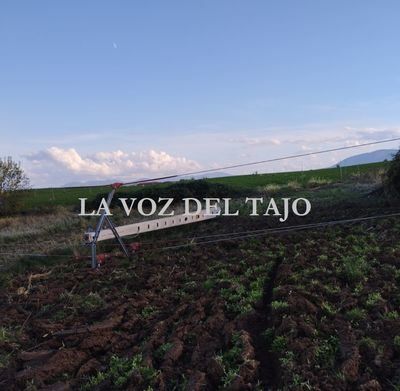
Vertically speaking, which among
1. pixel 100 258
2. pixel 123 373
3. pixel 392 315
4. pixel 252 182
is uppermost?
pixel 252 182

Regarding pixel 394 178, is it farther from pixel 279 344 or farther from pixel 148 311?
pixel 279 344

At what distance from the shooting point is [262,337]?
18.8 feet

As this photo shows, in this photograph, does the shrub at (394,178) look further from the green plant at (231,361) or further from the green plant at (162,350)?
the green plant at (162,350)

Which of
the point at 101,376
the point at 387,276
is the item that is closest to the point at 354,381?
the point at 101,376

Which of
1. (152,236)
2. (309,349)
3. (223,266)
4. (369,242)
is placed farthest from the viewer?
(152,236)

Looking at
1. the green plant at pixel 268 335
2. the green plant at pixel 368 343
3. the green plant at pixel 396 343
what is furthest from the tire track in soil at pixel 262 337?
the green plant at pixel 396 343

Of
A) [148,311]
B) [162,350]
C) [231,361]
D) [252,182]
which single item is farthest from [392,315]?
[252,182]

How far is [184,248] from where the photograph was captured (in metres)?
12.4

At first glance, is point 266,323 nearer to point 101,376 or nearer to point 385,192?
point 101,376

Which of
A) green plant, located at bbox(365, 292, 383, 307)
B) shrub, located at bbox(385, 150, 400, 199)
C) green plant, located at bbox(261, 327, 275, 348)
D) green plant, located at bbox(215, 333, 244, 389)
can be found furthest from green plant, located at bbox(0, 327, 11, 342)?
shrub, located at bbox(385, 150, 400, 199)

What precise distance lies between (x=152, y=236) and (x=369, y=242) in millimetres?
8361

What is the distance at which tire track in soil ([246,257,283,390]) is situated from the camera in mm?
4816

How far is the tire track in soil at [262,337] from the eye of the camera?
4816mm

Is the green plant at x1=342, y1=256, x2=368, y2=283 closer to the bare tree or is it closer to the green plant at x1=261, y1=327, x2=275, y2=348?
the green plant at x1=261, y1=327, x2=275, y2=348
